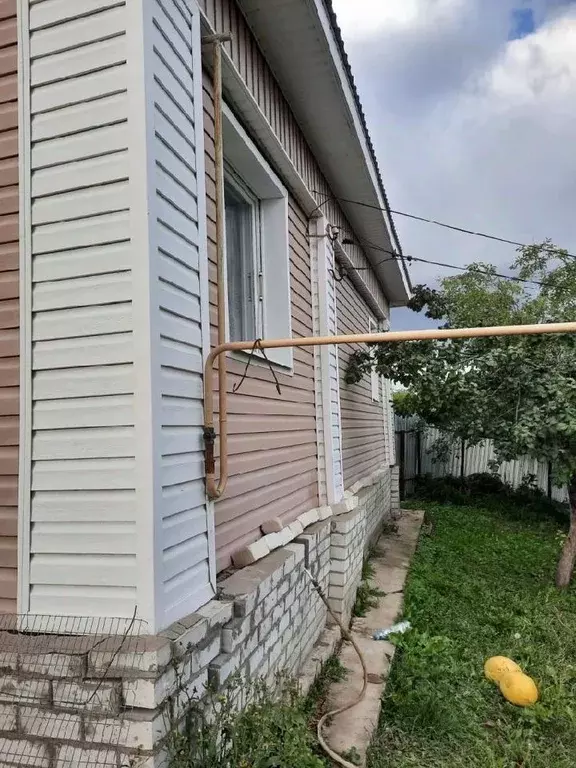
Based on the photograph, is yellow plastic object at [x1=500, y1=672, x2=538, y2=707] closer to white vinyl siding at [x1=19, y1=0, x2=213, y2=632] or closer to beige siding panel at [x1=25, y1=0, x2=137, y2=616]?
white vinyl siding at [x1=19, y1=0, x2=213, y2=632]

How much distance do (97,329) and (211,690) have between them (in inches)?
57.5

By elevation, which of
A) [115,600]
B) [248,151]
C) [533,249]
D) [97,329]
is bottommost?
[115,600]

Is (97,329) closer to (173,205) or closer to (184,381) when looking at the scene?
(184,381)

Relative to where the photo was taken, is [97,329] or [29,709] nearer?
[29,709]

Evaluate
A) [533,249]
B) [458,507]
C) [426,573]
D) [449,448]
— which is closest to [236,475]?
[426,573]

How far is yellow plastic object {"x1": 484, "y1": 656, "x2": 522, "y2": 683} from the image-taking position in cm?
403

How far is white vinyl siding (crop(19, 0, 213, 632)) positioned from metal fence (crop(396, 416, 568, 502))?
1182cm

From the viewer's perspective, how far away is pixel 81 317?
2139 millimetres

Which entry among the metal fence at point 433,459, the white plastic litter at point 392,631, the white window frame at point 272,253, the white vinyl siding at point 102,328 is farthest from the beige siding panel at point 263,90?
the metal fence at point 433,459

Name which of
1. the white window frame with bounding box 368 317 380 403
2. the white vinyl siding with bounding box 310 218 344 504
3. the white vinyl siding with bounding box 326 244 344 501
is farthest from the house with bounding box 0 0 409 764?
the white window frame with bounding box 368 317 380 403

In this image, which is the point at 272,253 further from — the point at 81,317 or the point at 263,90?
the point at 81,317


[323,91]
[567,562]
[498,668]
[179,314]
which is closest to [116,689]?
[179,314]

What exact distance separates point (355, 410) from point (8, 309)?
5.79 meters

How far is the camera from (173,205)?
235cm
